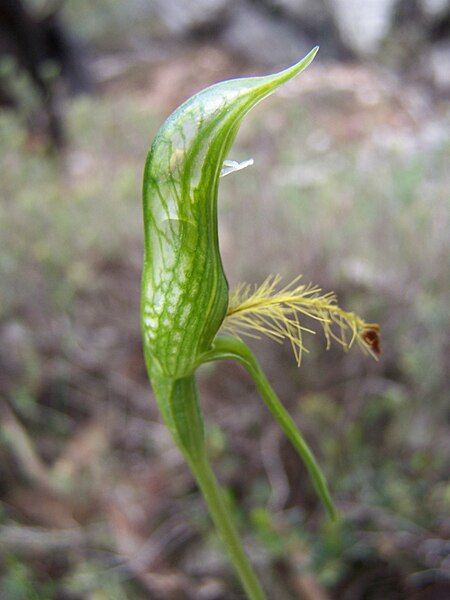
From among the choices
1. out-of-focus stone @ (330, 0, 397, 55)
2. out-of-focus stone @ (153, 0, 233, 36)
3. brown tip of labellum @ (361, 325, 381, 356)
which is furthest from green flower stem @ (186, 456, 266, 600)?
out-of-focus stone @ (153, 0, 233, 36)

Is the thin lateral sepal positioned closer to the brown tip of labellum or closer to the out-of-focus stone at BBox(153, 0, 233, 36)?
the brown tip of labellum

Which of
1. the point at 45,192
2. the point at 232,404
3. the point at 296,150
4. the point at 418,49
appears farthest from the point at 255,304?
the point at 418,49

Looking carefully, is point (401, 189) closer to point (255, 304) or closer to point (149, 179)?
point (255, 304)

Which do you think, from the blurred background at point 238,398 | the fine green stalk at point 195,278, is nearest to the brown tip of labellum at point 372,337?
the fine green stalk at point 195,278

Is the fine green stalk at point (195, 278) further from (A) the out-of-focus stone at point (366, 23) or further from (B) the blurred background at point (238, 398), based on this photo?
(A) the out-of-focus stone at point (366, 23)

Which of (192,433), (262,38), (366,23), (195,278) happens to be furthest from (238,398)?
(262,38)
